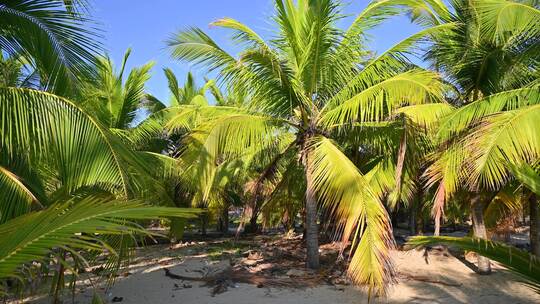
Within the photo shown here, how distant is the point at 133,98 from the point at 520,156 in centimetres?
1179

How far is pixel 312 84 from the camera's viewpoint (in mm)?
8820

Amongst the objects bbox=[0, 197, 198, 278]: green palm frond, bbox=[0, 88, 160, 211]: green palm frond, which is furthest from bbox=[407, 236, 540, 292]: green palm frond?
bbox=[0, 88, 160, 211]: green palm frond

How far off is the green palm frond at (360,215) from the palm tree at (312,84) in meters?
0.03

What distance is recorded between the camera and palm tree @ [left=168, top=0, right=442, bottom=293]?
7.38 meters

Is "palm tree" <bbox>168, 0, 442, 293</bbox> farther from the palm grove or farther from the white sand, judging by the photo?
the white sand

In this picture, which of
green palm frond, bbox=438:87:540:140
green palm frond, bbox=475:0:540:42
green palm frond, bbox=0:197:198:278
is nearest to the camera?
green palm frond, bbox=0:197:198:278

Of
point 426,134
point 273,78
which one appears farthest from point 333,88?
point 426,134

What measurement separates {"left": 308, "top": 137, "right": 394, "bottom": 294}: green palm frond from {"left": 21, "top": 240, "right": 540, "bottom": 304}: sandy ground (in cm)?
179

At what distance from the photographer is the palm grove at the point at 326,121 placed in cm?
429

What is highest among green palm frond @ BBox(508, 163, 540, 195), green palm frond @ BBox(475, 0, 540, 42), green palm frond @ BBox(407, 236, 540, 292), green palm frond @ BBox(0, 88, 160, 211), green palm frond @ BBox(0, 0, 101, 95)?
green palm frond @ BBox(475, 0, 540, 42)

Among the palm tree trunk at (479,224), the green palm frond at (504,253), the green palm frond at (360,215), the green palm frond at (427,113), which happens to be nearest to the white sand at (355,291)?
the palm tree trunk at (479,224)

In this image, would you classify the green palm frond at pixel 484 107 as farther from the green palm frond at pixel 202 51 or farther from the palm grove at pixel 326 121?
the green palm frond at pixel 202 51

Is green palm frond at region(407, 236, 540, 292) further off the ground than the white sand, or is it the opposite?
green palm frond at region(407, 236, 540, 292)

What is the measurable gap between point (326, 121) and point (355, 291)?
335 cm
